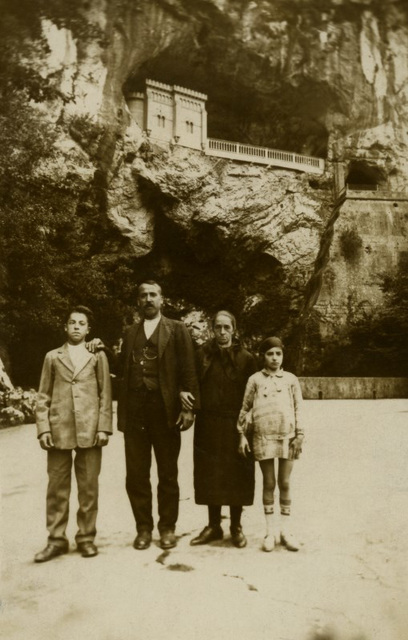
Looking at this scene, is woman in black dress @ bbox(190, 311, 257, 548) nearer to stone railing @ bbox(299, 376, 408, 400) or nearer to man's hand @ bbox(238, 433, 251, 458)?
man's hand @ bbox(238, 433, 251, 458)

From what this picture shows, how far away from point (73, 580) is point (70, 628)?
21cm

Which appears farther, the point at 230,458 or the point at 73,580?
the point at 230,458

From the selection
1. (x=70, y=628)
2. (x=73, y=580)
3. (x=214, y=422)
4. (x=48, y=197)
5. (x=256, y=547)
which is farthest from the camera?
(x=48, y=197)

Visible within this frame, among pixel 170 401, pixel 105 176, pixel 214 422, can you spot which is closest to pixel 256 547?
pixel 214 422

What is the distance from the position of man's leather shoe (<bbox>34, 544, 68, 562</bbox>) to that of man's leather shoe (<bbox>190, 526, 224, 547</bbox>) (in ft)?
1.84

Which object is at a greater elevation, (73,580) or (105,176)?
(105,176)

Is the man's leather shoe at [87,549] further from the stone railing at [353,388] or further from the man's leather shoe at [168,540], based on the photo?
the stone railing at [353,388]

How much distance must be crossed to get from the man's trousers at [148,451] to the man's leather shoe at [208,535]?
12 cm

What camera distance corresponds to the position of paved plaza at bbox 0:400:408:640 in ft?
6.23

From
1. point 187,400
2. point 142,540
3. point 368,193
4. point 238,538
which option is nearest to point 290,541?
point 238,538

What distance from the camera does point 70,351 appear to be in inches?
94.4

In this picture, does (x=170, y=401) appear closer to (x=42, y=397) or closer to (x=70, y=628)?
(x=42, y=397)

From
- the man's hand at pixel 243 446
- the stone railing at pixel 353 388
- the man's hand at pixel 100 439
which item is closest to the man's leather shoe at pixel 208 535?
the man's hand at pixel 243 446

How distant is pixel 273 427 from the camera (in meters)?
2.37
